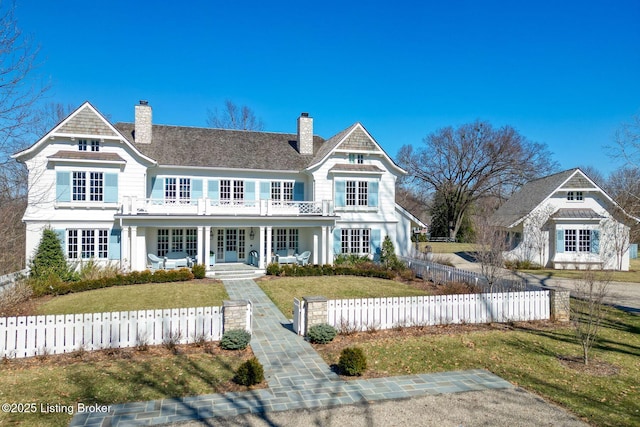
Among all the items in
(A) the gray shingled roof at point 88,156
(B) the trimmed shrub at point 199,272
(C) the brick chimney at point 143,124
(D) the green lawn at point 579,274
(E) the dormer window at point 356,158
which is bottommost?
(D) the green lawn at point 579,274

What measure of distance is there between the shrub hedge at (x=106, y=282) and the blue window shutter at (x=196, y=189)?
231 inches

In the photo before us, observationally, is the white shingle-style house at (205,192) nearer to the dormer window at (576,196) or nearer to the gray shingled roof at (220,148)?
the gray shingled roof at (220,148)

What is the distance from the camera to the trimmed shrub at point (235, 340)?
10.0 metres

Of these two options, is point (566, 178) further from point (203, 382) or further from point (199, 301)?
point (203, 382)

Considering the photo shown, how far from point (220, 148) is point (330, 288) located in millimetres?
13436

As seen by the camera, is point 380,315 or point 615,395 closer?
point 615,395

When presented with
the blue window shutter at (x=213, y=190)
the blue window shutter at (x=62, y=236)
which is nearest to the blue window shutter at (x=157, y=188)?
the blue window shutter at (x=213, y=190)

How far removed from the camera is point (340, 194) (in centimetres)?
2534

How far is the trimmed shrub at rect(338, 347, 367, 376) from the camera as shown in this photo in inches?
331

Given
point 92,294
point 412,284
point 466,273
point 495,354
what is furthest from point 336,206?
point 495,354

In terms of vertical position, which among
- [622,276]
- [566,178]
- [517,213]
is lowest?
[622,276]

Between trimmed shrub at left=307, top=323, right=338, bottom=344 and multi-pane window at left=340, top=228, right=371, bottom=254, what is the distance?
48.6ft

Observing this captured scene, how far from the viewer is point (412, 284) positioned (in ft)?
65.5

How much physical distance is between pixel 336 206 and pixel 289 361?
16.5 meters
